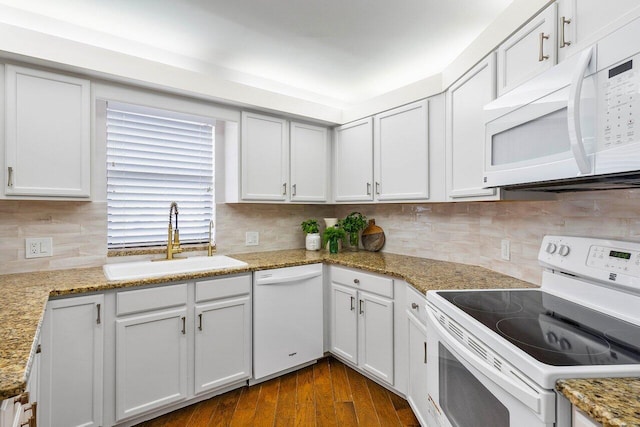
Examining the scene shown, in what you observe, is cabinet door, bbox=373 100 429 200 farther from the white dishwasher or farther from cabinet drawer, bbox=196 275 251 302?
cabinet drawer, bbox=196 275 251 302

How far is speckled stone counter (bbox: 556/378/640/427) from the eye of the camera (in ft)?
2.09

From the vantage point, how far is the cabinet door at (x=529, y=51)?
1292 mm

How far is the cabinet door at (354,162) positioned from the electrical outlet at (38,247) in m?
2.16

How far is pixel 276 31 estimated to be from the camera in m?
2.11

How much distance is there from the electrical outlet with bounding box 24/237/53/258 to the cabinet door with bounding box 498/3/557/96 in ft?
8.95

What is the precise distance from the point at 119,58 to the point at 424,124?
201cm

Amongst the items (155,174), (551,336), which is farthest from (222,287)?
(551,336)

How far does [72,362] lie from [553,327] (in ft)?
7.12

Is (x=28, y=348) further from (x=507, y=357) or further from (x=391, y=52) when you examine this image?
(x=391, y=52)

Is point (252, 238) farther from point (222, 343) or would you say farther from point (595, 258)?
point (595, 258)

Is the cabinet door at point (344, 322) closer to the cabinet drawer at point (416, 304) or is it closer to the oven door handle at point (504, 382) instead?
the cabinet drawer at point (416, 304)

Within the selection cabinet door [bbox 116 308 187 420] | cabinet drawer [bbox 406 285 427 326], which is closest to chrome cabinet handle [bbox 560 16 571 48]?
cabinet drawer [bbox 406 285 427 326]

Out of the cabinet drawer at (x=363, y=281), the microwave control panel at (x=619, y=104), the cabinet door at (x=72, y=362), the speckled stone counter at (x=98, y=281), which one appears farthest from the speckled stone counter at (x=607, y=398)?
the cabinet door at (x=72, y=362)

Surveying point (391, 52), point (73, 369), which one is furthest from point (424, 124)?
point (73, 369)
